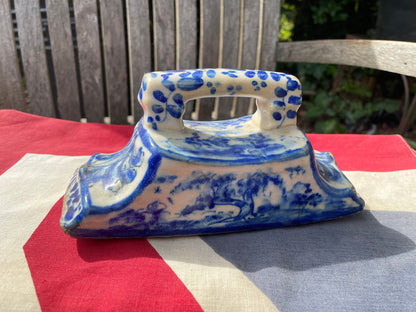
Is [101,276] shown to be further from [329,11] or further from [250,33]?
[329,11]

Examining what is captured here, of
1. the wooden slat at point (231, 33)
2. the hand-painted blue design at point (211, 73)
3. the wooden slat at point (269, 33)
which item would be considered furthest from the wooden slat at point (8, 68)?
the hand-painted blue design at point (211, 73)

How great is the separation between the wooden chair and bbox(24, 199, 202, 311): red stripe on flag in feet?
2.52

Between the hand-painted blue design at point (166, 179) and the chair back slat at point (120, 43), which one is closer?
the hand-painted blue design at point (166, 179)

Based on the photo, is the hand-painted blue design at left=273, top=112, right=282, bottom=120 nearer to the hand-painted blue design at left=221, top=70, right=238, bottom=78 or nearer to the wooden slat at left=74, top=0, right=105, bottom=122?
the hand-painted blue design at left=221, top=70, right=238, bottom=78

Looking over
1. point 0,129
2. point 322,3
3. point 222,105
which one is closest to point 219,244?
point 0,129

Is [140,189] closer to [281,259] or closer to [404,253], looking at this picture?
[281,259]

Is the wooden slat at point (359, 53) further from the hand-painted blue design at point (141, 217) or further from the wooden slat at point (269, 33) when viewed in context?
the hand-painted blue design at point (141, 217)

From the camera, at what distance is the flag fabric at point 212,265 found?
0.42 meters

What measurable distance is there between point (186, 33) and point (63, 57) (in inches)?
15.3

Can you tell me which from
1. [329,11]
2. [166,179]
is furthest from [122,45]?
[329,11]

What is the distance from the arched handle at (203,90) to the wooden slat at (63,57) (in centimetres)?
75

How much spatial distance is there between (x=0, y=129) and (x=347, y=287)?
0.80 m

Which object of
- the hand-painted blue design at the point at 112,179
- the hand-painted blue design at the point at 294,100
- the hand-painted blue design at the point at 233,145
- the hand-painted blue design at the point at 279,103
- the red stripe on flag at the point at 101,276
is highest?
the hand-painted blue design at the point at 294,100

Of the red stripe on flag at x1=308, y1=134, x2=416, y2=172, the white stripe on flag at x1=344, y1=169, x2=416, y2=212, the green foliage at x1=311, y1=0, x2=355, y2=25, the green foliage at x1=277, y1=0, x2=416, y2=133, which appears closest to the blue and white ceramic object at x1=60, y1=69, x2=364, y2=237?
the white stripe on flag at x1=344, y1=169, x2=416, y2=212
